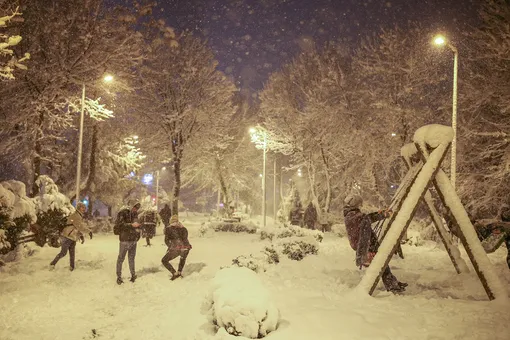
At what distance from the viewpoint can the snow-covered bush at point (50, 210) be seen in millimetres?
13961

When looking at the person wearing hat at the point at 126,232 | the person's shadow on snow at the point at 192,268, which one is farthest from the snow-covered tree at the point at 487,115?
the person wearing hat at the point at 126,232

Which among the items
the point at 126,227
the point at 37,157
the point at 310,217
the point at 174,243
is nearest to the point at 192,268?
the point at 174,243

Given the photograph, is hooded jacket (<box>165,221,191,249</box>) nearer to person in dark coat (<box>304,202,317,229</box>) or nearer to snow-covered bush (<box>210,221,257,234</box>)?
snow-covered bush (<box>210,221,257,234</box>)

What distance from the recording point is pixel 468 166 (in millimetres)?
16531

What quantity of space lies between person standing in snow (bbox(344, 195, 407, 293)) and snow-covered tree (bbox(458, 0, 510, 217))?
9110 mm

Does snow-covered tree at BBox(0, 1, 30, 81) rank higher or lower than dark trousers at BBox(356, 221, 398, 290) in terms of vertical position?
higher

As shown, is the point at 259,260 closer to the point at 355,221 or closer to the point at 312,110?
the point at 355,221

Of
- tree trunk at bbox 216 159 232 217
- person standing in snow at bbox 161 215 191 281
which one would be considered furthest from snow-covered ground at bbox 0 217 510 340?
tree trunk at bbox 216 159 232 217

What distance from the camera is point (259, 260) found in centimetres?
916

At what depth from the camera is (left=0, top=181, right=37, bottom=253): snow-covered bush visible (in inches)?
377

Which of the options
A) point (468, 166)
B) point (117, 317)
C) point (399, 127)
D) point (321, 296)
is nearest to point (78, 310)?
point (117, 317)

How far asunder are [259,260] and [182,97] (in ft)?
60.1

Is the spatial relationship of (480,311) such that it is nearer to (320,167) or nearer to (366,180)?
(366,180)

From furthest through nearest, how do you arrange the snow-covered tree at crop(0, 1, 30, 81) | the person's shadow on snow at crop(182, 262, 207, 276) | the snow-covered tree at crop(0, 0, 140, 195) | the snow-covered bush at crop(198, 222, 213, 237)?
the snow-covered bush at crop(198, 222, 213, 237)
the snow-covered tree at crop(0, 0, 140, 195)
the person's shadow on snow at crop(182, 262, 207, 276)
the snow-covered tree at crop(0, 1, 30, 81)
